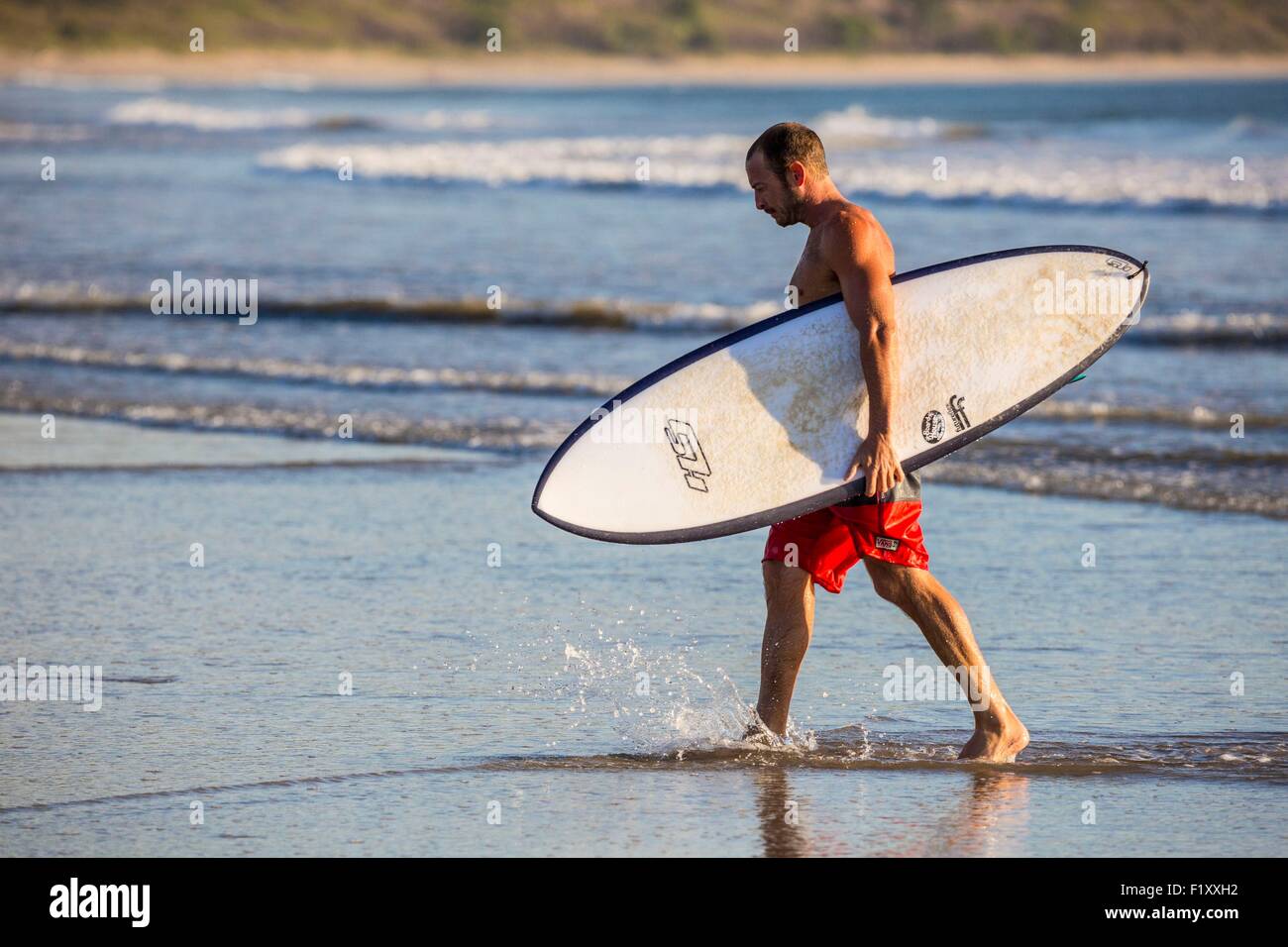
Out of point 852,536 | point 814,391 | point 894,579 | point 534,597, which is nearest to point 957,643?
point 894,579

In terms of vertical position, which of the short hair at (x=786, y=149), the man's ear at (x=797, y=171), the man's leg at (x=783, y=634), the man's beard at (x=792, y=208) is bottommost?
the man's leg at (x=783, y=634)

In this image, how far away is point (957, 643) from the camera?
4.62m

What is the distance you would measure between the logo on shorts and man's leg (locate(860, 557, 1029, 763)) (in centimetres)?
43

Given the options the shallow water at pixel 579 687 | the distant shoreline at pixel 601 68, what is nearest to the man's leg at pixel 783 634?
the shallow water at pixel 579 687

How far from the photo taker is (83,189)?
27.7 metres

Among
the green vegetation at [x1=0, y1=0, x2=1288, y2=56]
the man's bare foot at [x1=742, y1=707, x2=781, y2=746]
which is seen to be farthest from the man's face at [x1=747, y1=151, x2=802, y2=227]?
the green vegetation at [x1=0, y1=0, x2=1288, y2=56]

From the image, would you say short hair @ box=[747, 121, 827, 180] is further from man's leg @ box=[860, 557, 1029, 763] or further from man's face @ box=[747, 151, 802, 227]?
man's leg @ box=[860, 557, 1029, 763]

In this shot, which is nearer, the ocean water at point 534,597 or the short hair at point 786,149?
the ocean water at point 534,597

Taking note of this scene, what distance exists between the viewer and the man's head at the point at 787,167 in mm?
4473

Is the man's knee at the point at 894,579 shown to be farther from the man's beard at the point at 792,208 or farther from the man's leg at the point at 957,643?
the man's beard at the point at 792,208

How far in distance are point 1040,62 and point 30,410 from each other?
4861 inches

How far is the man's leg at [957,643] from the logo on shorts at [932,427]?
16.9 inches

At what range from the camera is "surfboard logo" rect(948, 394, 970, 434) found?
4.89 m
